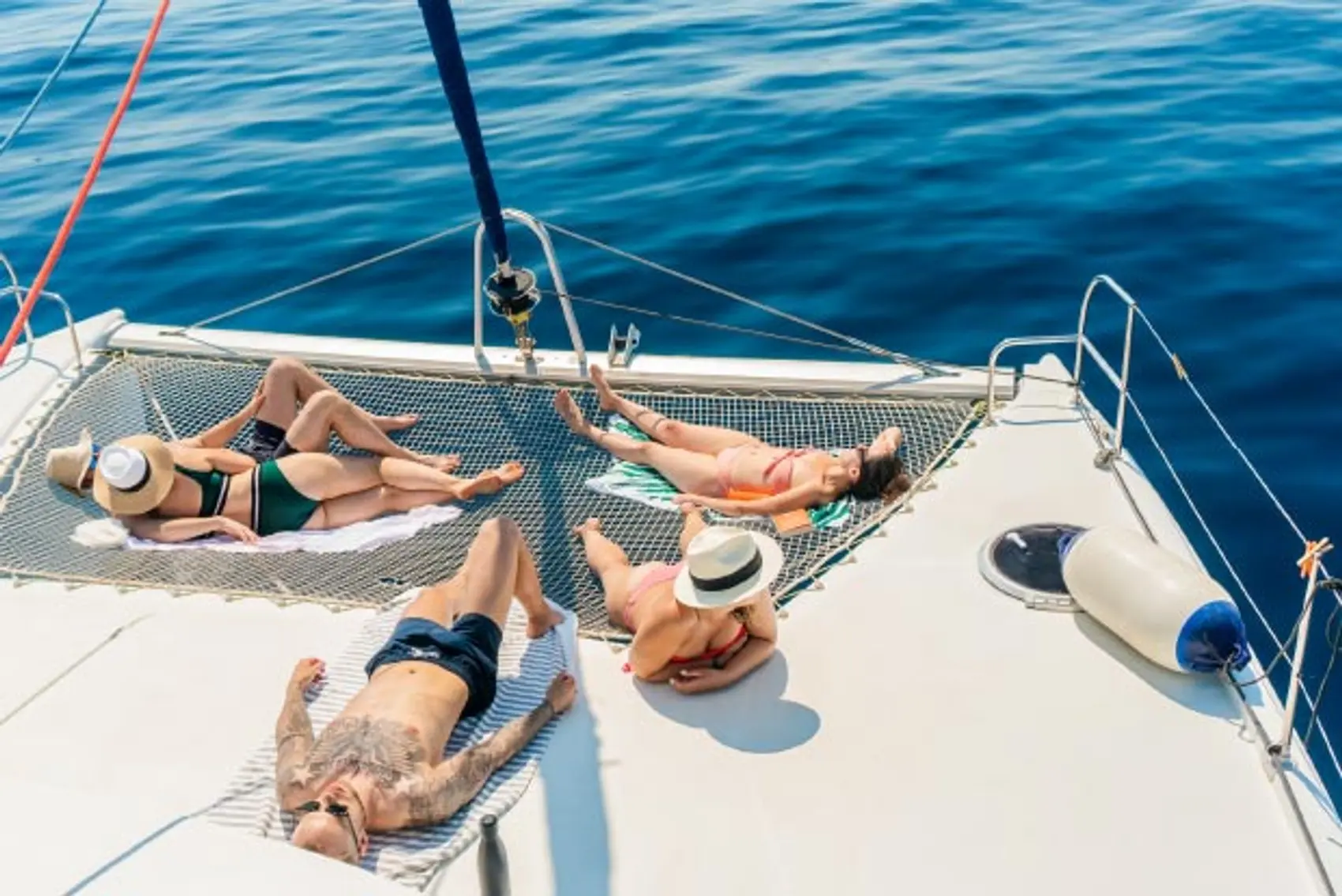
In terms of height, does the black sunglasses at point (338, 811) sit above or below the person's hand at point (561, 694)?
above

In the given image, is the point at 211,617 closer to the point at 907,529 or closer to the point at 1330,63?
the point at 907,529

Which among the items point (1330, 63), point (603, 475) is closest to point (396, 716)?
point (603, 475)

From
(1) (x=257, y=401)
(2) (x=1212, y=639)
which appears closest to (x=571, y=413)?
(1) (x=257, y=401)

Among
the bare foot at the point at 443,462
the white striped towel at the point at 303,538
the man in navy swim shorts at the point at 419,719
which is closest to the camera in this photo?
the man in navy swim shorts at the point at 419,719

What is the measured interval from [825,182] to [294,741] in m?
8.31

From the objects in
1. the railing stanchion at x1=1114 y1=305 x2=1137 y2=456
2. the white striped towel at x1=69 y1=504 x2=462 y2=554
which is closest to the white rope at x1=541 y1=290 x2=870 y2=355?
the white striped towel at x1=69 y1=504 x2=462 y2=554

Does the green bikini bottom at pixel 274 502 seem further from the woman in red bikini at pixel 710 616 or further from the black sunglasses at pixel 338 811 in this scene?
the black sunglasses at pixel 338 811

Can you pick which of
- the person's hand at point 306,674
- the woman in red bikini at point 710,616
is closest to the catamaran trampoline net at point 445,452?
the woman in red bikini at point 710,616

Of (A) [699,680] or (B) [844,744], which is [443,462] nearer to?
(A) [699,680]

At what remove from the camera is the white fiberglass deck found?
363cm

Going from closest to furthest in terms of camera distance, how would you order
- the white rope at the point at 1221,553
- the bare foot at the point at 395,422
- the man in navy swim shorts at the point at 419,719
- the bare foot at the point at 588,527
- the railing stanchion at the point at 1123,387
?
the man in navy swim shorts at the point at 419,719 < the white rope at the point at 1221,553 < the railing stanchion at the point at 1123,387 < the bare foot at the point at 588,527 < the bare foot at the point at 395,422

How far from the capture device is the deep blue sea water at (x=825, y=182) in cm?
798

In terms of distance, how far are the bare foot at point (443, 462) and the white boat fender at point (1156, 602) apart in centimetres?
339

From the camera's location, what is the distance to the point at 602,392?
684cm
